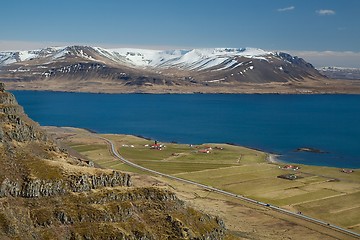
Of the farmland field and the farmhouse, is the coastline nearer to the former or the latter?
the farmland field

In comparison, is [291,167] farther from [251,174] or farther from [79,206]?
[79,206]

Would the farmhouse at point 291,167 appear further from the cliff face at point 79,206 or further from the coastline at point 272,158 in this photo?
the cliff face at point 79,206

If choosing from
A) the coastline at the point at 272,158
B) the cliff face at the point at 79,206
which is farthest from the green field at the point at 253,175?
the cliff face at the point at 79,206

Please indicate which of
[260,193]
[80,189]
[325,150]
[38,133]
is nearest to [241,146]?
[325,150]

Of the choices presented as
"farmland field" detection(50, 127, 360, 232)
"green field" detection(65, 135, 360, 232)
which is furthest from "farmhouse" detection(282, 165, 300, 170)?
"farmland field" detection(50, 127, 360, 232)

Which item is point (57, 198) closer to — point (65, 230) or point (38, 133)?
point (65, 230)

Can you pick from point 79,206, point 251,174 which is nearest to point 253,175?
point 251,174
